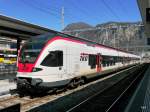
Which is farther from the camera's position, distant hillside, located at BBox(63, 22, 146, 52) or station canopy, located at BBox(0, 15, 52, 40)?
distant hillside, located at BBox(63, 22, 146, 52)

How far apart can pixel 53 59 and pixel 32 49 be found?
48.5 inches

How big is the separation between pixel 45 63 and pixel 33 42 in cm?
167

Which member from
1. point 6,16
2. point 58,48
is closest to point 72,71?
point 58,48

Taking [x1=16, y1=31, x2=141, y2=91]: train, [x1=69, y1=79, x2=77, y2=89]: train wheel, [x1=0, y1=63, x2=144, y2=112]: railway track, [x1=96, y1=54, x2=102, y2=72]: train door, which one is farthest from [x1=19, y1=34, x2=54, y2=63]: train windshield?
[x1=96, y1=54, x2=102, y2=72]: train door

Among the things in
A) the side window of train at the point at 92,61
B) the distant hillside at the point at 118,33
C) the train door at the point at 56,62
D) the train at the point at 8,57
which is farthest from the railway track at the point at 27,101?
the train at the point at 8,57

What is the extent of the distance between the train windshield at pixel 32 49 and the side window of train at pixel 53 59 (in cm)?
54

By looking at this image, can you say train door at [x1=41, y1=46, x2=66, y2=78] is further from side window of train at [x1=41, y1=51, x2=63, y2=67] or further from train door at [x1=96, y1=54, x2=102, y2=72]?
train door at [x1=96, y1=54, x2=102, y2=72]

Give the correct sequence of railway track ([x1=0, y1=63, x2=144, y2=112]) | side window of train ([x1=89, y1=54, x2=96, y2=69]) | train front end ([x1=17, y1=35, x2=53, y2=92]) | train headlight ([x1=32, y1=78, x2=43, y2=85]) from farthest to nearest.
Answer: side window of train ([x1=89, y1=54, x2=96, y2=69]) → train front end ([x1=17, y1=35, x2=53, y2=92]) → train headlight ([x1=32, y1=78, x2=43, y2=85]) → railway track ([x1=0, y1=63, x2=144, y2=112])

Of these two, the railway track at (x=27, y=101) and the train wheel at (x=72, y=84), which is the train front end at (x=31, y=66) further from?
the train wheel at (x=72, y=84)

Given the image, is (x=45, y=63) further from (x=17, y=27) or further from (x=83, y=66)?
(x=17, y=27)

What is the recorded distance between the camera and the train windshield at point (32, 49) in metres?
13.1

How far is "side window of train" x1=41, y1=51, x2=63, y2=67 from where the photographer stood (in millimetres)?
12977

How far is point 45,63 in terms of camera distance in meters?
12.9

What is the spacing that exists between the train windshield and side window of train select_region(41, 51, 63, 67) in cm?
54
